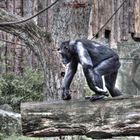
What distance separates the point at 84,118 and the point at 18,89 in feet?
20.0

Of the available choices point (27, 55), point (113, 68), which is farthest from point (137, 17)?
point (113, 68)

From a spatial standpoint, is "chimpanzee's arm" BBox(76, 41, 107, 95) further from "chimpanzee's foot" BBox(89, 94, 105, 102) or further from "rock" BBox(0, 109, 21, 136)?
"rock" BBox(0, 109, 21, 136)

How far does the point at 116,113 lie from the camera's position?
4.86m

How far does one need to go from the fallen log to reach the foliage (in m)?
5.71

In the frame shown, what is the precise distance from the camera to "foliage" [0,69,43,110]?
1081 centimetres

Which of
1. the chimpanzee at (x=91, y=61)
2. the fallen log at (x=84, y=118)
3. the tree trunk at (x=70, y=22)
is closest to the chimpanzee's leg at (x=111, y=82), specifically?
the chimpanzee at (x=91, y=61)

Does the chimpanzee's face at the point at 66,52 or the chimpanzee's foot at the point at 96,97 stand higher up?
the chimpanzee's face at the point at 66,52

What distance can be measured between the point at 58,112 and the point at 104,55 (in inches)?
28.9

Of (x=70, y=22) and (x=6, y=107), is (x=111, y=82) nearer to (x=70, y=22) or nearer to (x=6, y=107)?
(x=70, y=22)

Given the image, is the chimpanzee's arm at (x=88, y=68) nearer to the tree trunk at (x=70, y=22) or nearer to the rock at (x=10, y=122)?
the tree trunk at (x=70, y=22)

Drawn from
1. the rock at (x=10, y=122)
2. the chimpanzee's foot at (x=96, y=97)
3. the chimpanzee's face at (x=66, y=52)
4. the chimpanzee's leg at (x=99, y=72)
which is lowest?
the rock at (x=10, y=122)

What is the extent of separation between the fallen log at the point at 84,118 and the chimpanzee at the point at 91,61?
0.12 metres

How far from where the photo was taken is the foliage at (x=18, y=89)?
10812mm

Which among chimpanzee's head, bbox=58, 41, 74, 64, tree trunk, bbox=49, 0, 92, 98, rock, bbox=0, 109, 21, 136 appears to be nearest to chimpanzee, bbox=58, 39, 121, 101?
chimpanzee's head, bbox=58, 41, 74, 64
